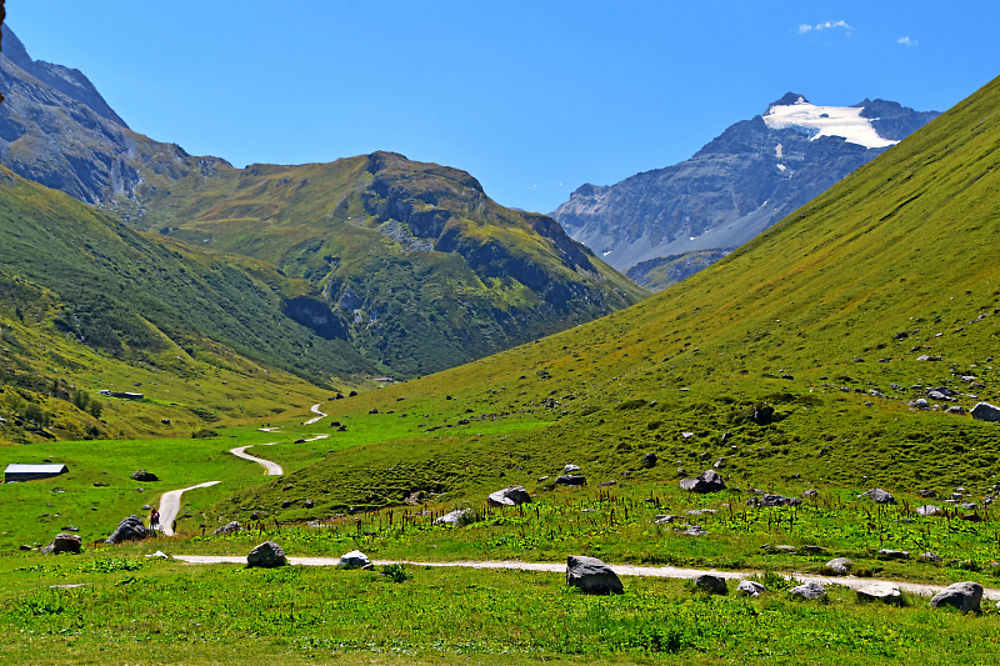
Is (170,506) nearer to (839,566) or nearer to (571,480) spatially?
(571,480)

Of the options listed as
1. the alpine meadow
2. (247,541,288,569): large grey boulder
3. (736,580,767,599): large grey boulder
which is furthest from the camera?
(247,541,288,569): large grey boulder

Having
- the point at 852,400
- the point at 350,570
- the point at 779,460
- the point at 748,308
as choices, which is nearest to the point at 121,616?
the point at 350,570

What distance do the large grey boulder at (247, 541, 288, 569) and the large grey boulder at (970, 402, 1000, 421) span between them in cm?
5391

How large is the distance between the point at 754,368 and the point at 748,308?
49323 mm

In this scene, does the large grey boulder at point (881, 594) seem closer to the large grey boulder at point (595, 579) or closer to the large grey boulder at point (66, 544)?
the large grey boulder at point (595, 579)

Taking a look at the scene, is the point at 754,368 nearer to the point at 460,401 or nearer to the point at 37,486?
the point at 460,401

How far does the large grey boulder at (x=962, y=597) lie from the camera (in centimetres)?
2217

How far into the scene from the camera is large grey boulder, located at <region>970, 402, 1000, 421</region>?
52062 mm

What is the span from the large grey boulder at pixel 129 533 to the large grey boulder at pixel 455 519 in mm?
26803

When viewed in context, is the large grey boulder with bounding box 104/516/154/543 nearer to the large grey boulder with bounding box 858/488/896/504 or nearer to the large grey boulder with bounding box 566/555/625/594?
the large grey boulder with bounding box 566/555/625/594

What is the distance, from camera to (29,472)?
94750 mm

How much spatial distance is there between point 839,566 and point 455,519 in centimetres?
2421

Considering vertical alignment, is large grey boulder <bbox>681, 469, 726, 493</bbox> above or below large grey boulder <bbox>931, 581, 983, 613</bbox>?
below

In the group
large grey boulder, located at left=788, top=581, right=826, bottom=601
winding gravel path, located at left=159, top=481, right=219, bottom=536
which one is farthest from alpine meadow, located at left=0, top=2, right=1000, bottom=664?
winding gravel path, located at left=159, top=481, right=219, bottom=536
